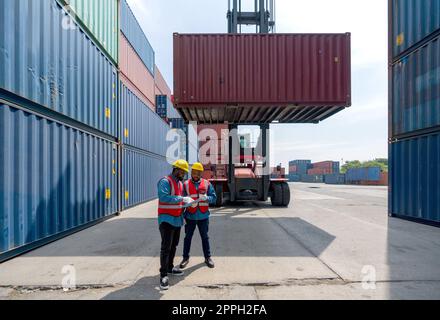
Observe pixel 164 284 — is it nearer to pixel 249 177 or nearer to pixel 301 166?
pixel 249 177

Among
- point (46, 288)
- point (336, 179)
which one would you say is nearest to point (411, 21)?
point (46, 288)

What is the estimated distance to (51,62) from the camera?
235 inches

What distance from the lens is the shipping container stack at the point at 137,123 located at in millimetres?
11119

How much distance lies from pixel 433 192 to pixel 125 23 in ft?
46.3

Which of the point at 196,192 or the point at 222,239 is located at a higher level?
the point at 196,192

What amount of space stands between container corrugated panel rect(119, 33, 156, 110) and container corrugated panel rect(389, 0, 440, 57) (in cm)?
1084

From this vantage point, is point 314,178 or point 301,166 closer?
point 314,178

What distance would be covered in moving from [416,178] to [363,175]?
4581 cm

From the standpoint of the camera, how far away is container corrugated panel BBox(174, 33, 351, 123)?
28.7 feet

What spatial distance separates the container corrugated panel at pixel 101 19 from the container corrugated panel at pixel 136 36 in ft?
6.43

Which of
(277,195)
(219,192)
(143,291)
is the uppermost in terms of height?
(219,192)

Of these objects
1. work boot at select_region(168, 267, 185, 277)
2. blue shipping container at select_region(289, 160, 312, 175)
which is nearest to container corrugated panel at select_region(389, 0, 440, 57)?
work boot at select_region(168, 267, 185, 277)

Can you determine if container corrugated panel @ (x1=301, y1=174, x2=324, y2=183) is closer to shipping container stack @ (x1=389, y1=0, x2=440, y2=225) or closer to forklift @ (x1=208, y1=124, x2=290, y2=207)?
forklift @ (x1=208, y1=124, x2=290, y2=207)
